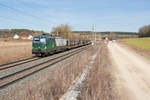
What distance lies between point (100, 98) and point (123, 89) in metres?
1.78

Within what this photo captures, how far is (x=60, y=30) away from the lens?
6212 cm

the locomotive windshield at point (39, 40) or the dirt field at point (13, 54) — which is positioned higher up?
the locomotive windshield at point (39, 40)

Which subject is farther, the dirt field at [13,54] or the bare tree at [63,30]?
the bare tree at [63,30]

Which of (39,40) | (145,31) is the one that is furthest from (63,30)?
(145,31)

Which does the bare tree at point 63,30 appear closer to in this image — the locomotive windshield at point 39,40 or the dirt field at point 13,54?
the dirt field at point 13,54

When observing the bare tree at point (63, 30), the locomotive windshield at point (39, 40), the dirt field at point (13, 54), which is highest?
the bare tree at point (63, 30)

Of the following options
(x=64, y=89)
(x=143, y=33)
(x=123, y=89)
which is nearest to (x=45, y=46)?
(x=64, y=89)

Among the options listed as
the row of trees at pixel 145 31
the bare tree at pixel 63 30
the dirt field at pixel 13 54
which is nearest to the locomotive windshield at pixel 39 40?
the dirt field at pixel 13 54

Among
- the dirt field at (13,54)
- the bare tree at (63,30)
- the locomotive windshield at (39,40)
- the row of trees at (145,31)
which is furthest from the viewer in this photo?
the row of trees at (145,31)

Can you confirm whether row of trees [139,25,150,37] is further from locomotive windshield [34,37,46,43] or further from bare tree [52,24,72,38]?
locomotive windshield [34,37,46,43]

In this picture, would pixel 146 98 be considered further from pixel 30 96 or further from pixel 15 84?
pixel 15 84

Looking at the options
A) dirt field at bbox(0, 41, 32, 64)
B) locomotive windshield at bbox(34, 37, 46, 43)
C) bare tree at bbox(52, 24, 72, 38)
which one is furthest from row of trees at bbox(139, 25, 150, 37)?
locomotive windshield at bbox(34, 37, 46, 43)

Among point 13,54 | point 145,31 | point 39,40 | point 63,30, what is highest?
point 145,31

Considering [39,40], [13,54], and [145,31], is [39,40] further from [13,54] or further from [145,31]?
[145,31]
